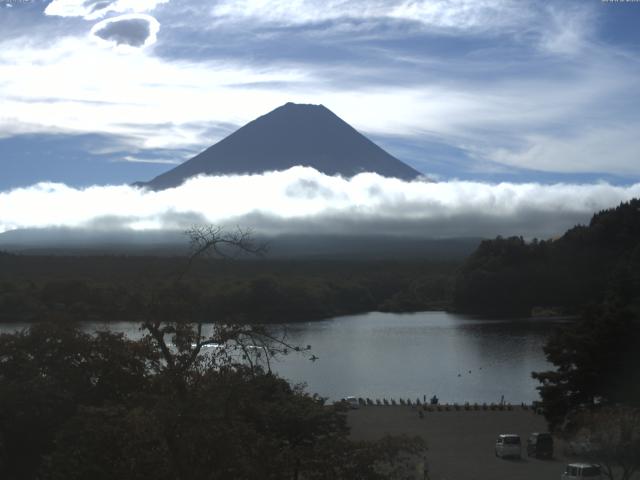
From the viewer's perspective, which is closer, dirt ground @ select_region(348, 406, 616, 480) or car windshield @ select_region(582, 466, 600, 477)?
car windshield @ select_region(582, 466, 600, 477)

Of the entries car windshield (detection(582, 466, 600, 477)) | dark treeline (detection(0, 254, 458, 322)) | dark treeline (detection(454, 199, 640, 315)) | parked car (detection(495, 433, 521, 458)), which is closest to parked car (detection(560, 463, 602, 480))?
car windshield (detection(582, 466, 600, 477))

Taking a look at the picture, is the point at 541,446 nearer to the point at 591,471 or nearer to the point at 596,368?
the point at 596,368

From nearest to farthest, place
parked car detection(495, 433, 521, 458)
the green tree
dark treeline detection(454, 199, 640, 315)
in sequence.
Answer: the green tree → parked car detection(495, 433, 521, 458) → dark treeline detection(454, 199, 640, 315)

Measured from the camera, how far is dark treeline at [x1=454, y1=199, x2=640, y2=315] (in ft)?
163

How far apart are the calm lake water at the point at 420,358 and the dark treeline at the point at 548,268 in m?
4.14

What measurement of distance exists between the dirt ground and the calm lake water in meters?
4.57

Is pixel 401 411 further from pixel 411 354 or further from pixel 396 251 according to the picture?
pixel 396 251

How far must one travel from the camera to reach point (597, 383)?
45.5 feet

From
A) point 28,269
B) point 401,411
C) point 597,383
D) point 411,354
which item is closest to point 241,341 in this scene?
point 597,383

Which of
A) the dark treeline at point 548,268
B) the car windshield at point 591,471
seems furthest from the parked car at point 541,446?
the dark treeline at point 548,268

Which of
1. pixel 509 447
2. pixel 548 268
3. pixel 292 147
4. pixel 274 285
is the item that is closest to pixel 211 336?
pixel 509 447

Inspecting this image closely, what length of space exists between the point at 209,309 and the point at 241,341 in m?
1.11

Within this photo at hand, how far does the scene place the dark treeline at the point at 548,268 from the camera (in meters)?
49.6

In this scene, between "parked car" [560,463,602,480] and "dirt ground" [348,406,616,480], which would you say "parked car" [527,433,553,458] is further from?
"parked car" [560,463,602,480]
